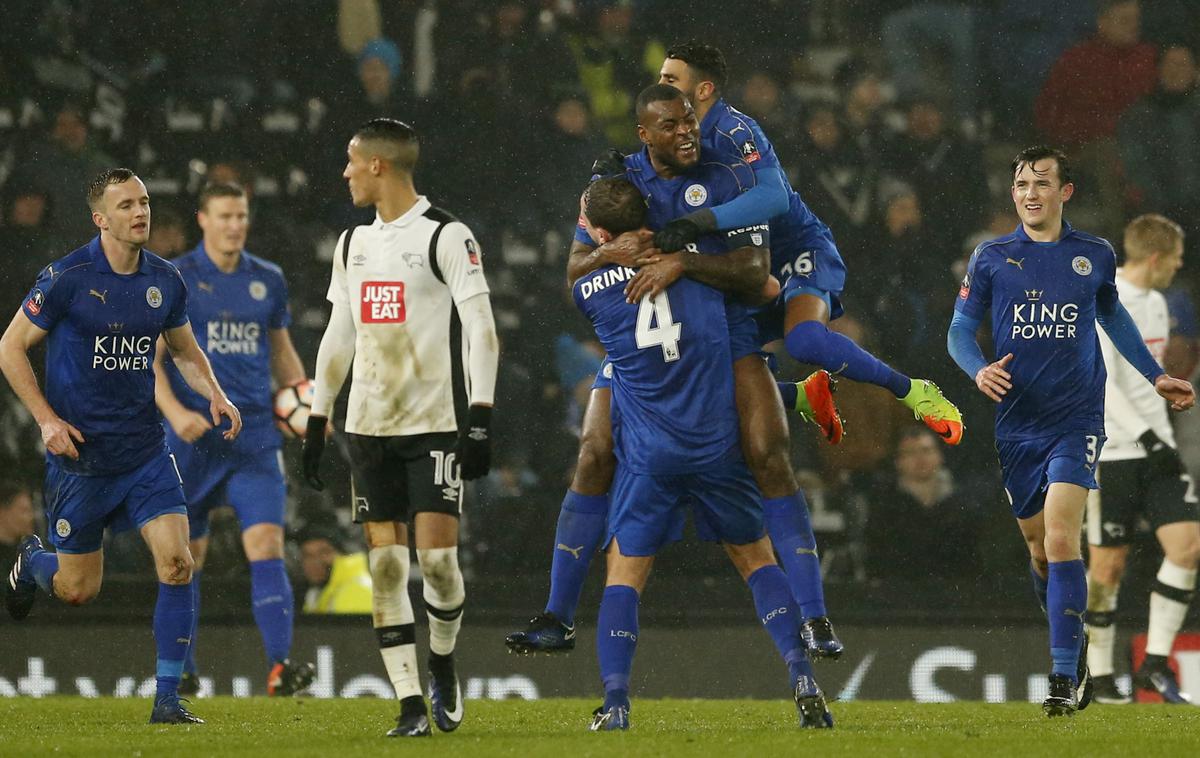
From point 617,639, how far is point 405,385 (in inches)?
44.3

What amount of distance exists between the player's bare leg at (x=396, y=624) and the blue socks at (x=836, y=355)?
1.67m

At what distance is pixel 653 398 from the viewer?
588 centimetres

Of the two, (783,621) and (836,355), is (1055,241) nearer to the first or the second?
(836,355)

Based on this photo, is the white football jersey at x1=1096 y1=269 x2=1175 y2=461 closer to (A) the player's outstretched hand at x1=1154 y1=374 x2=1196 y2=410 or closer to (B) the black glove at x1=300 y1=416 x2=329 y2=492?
(A) the player's outstretched hand at x1=1154 y1=374 x2=1196 y2=410

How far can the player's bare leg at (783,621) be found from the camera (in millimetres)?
5945

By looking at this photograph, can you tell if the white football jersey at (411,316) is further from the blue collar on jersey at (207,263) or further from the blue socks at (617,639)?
the blue collar on jersey at (207,263)

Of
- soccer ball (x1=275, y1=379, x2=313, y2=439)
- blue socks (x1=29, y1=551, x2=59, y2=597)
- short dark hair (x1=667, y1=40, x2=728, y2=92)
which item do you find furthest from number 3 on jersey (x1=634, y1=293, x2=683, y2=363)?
soccer ball (x1=275, y1=379, x2=313, y2=439)

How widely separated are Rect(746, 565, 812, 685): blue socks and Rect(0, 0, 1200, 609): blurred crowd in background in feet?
12.8

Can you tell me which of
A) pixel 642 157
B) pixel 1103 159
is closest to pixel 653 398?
pixel 642 157

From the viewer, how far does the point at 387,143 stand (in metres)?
5.76

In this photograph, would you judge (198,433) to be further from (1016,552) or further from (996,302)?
(1016,552)

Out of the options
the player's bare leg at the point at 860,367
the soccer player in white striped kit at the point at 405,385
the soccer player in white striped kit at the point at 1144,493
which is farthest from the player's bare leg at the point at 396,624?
the soccer player in white striped kit at the point at 1144,493

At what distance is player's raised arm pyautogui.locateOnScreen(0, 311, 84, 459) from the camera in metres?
6.37

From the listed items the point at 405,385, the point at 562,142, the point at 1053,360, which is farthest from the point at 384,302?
the point at 562,142
